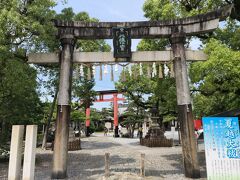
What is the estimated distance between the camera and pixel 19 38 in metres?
10.9

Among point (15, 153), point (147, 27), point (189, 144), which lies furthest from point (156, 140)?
point (15, 153)

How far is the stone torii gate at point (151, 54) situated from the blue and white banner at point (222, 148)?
1.12 meters

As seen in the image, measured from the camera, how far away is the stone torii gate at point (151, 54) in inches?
384

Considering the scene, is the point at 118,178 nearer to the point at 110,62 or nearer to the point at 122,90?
the point at 110,62

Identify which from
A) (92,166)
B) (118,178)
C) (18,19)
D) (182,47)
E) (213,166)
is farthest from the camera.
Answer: (92,166)

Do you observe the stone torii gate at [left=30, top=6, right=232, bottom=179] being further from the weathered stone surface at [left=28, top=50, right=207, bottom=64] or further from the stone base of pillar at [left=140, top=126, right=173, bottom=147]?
Result: the stone base of pillar at [left=140, top=126, right=173, bottom=147]

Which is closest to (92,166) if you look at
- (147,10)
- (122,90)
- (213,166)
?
(213,166)

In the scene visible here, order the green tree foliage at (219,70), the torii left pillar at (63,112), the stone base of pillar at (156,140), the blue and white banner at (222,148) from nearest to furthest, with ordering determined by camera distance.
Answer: the blue and white banner at (222,148) < the torii left pillar at (63,112) < the green tree foliage at (219,70) < the stone base of pillar at (156,140)

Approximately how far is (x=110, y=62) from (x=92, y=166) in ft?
16.6

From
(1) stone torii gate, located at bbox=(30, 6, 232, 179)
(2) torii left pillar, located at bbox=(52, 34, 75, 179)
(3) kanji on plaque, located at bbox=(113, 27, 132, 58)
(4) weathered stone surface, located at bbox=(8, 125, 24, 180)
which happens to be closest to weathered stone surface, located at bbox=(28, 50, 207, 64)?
(1) stone torii gate, located at bbox=(30, 6, 232, 179)

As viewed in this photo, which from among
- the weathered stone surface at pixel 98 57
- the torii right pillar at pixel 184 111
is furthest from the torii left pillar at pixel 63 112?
the torii right pillar at pixel 184 111

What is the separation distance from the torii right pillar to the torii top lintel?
0.44 m

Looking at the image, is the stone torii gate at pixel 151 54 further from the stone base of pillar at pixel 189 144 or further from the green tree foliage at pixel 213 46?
the green tree foliage at pixel 213 46

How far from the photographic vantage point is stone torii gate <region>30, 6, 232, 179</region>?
9.77m
